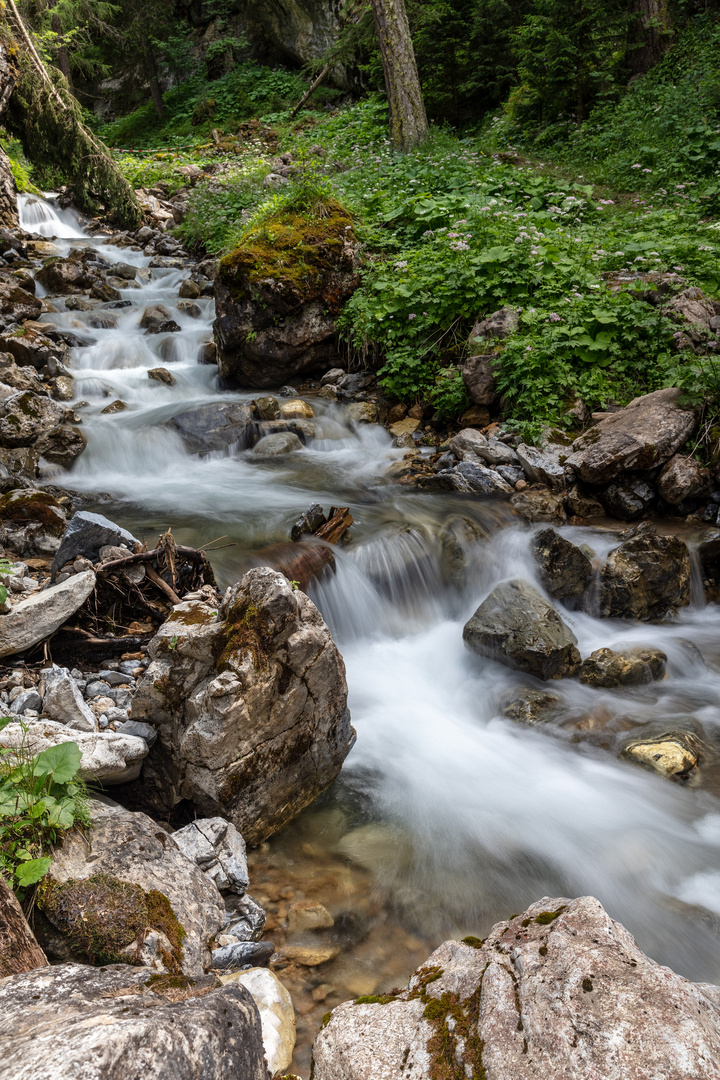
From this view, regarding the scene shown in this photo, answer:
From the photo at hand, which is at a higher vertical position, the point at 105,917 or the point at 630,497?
the point at 105,917

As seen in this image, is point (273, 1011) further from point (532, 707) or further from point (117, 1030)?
point (532, 707)

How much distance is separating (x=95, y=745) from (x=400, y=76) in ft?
51.0

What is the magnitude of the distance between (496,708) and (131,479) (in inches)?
205

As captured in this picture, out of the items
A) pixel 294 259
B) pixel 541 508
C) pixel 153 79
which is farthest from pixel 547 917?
pixel 153 79

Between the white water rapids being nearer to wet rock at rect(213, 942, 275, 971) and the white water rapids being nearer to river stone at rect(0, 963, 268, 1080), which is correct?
wet rock at rect(213, 942, 275, 971)

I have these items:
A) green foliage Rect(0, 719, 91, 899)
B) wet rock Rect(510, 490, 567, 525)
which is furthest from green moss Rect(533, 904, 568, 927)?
wet rock Rect(510, 490, 567, 525)

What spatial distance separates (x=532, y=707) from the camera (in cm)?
464

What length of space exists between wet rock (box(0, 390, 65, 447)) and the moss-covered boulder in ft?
9.69

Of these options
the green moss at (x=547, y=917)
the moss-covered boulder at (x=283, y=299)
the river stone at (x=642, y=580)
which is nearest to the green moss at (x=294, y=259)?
the moss-covered boulder at (x=283, y=299)

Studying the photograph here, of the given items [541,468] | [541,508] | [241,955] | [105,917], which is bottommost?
[541,508]

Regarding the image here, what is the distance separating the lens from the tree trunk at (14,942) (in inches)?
69.5

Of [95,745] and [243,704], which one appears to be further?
[243,704]

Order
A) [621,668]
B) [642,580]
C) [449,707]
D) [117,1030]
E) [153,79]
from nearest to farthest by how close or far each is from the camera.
Result: [117,1030] < [621,668] < [449,707] < [642,580] < [153,79]

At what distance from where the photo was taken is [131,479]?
301 inches
